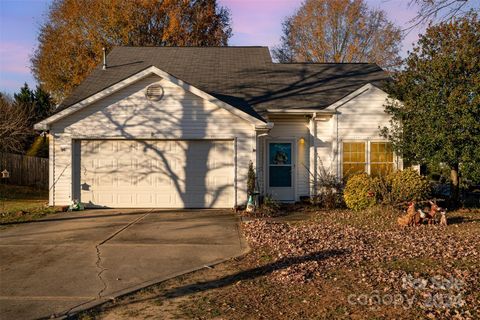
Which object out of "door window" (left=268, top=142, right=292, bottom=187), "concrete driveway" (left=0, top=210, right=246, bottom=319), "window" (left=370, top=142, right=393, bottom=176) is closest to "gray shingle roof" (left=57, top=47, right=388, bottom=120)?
"door window" (left=268, top=142, right=292, bottom=187)

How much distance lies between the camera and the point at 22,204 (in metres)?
16.4

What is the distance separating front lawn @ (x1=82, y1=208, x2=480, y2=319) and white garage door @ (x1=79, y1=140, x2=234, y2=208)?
4.54 m

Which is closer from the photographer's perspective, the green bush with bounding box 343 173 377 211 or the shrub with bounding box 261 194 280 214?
the shrub with bounding box 261 194 280 214

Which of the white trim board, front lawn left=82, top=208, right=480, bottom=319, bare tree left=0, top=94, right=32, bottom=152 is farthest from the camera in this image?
bare tree left=0, top=94, right=32, bottom=152

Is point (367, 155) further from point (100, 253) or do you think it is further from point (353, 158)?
point (100, 253)

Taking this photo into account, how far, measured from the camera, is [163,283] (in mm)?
6414

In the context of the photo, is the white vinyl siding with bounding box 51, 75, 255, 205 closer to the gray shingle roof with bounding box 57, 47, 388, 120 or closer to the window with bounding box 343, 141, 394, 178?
the gray shingle roof with bounding box 57, 47, 388, 120

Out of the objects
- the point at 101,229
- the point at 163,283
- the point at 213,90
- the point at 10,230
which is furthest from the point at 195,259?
the point at 213,90

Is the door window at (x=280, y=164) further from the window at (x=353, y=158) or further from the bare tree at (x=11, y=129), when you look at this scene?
the bare tree at (x=11, y=129)

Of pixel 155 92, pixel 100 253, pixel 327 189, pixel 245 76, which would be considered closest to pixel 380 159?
pixel 327 189

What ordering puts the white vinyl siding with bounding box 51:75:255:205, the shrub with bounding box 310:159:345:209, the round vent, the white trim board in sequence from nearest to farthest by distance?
the white trim board → the round vent → the white vinyl siding with bounding box 51:75:255:205 → the shrub with bounding box 310:159:345:209

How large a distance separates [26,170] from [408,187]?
19571 millimetres

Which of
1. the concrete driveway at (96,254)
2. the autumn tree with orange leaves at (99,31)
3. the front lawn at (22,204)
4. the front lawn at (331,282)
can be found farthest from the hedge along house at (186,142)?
the autumn tree with orange leaves at (99,31)

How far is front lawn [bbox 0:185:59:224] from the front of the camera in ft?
40.7
